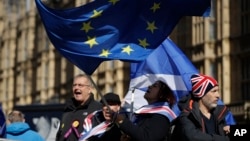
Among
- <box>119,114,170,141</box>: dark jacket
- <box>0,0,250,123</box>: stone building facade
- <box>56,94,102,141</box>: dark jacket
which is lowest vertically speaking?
<box>0,0,250,123</box>: stone building facade

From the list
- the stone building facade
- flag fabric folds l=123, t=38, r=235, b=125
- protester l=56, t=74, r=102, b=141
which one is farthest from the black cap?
the stone building facade

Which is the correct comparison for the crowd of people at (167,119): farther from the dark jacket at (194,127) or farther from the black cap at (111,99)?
the black cap at (111,99)

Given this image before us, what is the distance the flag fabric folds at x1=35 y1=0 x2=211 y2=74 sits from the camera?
6016 millimetres

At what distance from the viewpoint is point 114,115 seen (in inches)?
214

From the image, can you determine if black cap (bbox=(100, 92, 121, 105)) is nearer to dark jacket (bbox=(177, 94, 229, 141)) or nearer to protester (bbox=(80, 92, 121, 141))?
protester (bbox=(80, 92, 121, 141))

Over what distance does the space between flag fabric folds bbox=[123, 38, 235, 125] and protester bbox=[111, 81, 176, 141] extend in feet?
7.28

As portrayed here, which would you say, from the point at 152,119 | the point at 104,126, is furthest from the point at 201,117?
the point at 104,126

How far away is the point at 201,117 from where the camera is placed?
5.42 meters

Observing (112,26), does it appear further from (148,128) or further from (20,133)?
(20,133)

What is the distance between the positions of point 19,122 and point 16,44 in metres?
44.3

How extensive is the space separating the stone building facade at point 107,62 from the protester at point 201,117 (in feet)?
40.2

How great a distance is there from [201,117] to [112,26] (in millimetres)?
1238

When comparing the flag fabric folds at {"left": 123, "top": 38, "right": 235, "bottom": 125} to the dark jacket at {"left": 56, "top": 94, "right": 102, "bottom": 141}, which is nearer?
the dark jacket at {"left": 56, "top": 94, "right": 102, "bottom": 141}

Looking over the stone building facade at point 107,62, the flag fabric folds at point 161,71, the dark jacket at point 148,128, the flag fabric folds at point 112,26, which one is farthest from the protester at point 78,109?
the stone building facade at point 107,62
